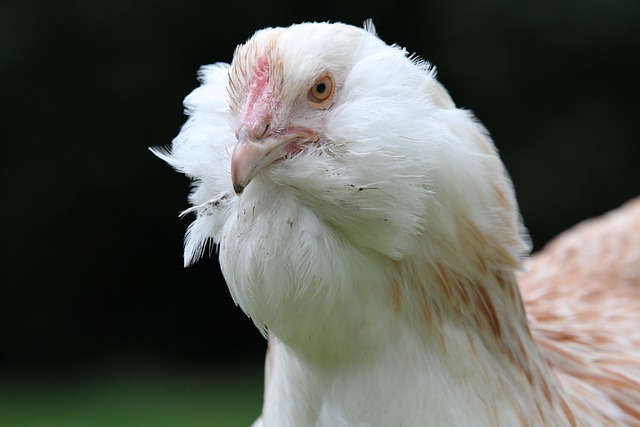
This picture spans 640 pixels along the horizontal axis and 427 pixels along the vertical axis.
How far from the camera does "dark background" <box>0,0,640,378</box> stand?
686 centimetres

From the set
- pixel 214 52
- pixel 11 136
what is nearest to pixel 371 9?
pixel 214 52

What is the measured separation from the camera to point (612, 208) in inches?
297

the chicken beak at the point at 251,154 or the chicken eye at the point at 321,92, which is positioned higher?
the chicken eye at the point at 321,92

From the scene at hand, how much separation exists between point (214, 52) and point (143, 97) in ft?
1.96

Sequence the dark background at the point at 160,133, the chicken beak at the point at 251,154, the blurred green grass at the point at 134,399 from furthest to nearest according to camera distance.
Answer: the dark background at the point at 160,133, the blurred green grass at the point at 134,399, the chicken beak at the point at 251,154

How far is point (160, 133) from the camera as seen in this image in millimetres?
7039

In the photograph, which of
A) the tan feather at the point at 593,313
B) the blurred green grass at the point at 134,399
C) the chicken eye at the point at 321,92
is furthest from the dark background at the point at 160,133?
the chicken eye at the point at 321,92

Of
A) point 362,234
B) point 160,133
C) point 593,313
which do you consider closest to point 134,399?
point 160,133

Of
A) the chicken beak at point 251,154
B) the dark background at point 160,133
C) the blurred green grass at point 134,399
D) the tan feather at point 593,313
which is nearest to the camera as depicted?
the chicken beak at point 251,154

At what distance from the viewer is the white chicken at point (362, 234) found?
206 cm

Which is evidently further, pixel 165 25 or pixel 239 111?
pixel 165 25

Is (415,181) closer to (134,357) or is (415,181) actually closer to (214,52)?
(214,52)

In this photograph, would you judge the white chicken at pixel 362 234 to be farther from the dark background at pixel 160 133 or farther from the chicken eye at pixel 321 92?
the dark background at pixel 160 133

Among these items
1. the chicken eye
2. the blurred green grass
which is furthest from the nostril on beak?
the blurred green grass
